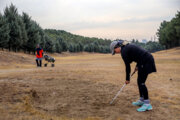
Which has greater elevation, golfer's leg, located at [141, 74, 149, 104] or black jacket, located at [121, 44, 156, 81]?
black jacket, located at [121, 44, 156, 81]

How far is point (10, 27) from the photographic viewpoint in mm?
36219

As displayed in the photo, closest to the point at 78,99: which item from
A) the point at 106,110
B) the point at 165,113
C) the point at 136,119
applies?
the point at 106,110

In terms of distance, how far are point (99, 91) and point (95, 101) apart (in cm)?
134

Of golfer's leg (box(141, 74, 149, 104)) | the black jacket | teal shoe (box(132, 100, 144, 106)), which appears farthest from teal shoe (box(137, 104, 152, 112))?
the black jacket

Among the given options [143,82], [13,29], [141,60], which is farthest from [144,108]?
[13,29]

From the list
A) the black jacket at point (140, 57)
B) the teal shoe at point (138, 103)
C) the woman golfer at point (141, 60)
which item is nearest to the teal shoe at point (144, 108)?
the woman golfer at point (141, 60)

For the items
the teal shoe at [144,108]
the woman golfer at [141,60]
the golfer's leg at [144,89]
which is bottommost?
the teal shoe at [144,108]

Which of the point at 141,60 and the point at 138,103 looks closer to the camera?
the point at 141,60

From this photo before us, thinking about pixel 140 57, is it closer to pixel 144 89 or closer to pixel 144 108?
pixel 144 89

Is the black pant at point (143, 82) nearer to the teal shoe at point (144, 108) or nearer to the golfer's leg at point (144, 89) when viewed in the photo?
the golfer's leg at point (144, 89)

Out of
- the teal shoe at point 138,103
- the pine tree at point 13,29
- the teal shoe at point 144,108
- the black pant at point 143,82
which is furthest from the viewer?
the pine tree at point 13,29

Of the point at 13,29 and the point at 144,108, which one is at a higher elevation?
the point at 13,29

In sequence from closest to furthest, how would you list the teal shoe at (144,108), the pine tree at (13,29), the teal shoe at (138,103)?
1. the teal shoe at (144,108)
2. the teal shoe at (138,103)
3. the pine tree at (13,29)

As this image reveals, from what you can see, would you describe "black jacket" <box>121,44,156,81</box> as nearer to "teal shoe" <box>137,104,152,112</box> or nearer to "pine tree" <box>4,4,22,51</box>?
"teal shoe" <box>137,104,152,112</box>
